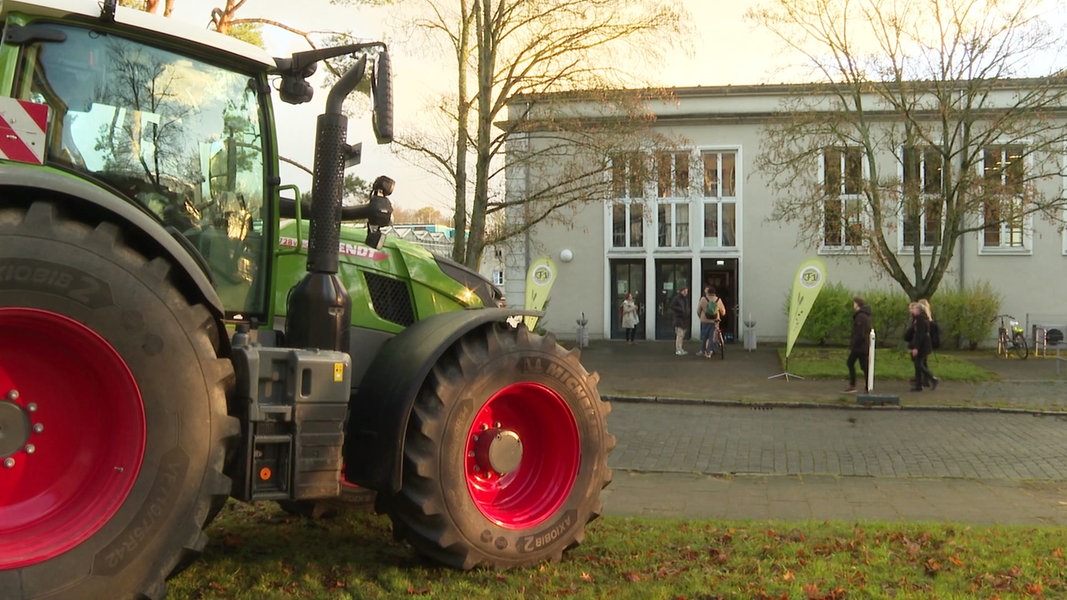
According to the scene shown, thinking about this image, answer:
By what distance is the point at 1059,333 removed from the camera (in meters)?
24.3

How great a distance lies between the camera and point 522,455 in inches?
201

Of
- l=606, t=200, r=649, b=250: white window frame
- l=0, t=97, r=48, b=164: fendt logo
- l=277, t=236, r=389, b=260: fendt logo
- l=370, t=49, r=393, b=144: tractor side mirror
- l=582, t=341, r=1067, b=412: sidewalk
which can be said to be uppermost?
l=606, t=200, r=649, b=250: white window frame

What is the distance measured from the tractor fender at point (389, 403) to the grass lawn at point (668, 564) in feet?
1.97

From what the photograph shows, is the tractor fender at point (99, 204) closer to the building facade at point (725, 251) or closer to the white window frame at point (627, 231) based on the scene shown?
the building facade at point (725, 251)

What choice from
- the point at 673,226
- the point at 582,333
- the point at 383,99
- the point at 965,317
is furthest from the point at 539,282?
the point at 383,99

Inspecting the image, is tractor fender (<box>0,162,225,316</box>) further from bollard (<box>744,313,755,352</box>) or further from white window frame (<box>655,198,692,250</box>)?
white window frame (<box>655,198,692,250</box>)

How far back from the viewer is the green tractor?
339 centimetres

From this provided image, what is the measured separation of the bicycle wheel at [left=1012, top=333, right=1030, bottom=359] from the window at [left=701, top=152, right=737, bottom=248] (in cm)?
890

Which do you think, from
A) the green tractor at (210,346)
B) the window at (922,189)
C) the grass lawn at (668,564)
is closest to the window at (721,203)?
the window at (922,189)

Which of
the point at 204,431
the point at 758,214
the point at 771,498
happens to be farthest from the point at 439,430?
the point at 758,214

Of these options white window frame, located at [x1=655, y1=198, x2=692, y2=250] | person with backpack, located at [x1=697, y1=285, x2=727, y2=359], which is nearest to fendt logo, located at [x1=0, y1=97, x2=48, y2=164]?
person with backpack, located at [x1=697, y1=285, x2=727, y2=359]

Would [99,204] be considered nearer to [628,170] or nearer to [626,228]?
[628,170]

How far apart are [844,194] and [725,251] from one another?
318 inches

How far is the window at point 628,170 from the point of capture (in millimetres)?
20641
